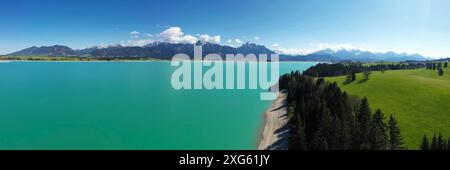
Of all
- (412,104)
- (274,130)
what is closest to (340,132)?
(274,130)

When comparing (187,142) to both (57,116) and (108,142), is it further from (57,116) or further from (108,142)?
(57,116)

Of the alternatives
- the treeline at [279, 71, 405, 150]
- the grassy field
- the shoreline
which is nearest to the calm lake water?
the shoreline

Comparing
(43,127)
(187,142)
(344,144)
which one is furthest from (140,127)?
(344,144)

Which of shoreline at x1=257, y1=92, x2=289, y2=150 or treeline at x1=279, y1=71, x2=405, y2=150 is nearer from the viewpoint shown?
treeline at x1=279, y1=71, x2=405, y2=150

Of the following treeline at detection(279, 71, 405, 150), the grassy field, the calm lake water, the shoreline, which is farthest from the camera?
the grassy field

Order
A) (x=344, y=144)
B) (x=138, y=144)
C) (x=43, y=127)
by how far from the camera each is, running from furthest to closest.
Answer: (x=43, y=127) < (x=138, y=144) < (x=344, y=144)

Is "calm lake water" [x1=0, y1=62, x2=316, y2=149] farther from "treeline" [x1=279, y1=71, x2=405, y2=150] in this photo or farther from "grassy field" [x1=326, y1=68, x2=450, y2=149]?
"grassy field" [x1=326, y1=68, x2=450, y2=149]
